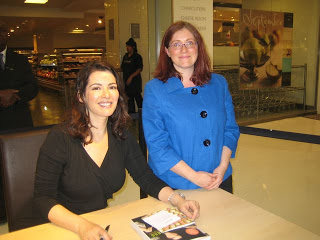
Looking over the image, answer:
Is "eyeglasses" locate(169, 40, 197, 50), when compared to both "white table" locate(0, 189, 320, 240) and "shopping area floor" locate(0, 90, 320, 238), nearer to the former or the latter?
"white table" locate(0, 189, 320, 240)

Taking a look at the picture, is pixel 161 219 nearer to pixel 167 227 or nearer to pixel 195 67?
pixel 167 227

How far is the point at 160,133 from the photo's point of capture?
1631mm

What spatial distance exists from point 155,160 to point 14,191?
709 millimetres

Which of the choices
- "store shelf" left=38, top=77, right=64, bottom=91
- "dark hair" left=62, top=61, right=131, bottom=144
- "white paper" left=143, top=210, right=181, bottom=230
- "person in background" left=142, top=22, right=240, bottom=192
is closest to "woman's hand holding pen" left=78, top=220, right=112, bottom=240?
"white paper" left=143, top=210, right=181, bottom=230

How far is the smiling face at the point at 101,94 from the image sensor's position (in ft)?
4.88

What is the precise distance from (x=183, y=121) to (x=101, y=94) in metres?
0.44

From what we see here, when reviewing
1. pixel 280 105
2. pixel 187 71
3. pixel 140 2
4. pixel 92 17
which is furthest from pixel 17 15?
pixel 187 71

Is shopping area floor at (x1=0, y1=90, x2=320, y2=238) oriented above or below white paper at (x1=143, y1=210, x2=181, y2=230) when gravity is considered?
below

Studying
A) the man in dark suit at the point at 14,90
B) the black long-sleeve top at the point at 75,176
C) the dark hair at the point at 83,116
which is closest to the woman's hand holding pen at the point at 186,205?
the black long-sleeve top at the point at 75,176

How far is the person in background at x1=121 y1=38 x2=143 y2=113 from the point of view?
5.49 metres

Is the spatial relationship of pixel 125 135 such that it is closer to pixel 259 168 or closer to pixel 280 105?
pixel 259 168

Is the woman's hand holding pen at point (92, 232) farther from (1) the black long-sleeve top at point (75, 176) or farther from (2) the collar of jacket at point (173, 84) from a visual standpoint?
(2) the collar of jacket at point (173, 84)

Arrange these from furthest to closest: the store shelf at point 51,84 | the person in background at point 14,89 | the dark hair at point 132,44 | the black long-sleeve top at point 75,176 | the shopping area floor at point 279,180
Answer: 1. the store shelf at point 51,84
2. the dark hair at point 132,44
3. the shopping area floor at point 279,180
4. the person in background at point 14,89
5. the black long-sleeve top at point 75,176

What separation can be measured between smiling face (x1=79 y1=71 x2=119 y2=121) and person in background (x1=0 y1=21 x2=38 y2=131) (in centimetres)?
147
